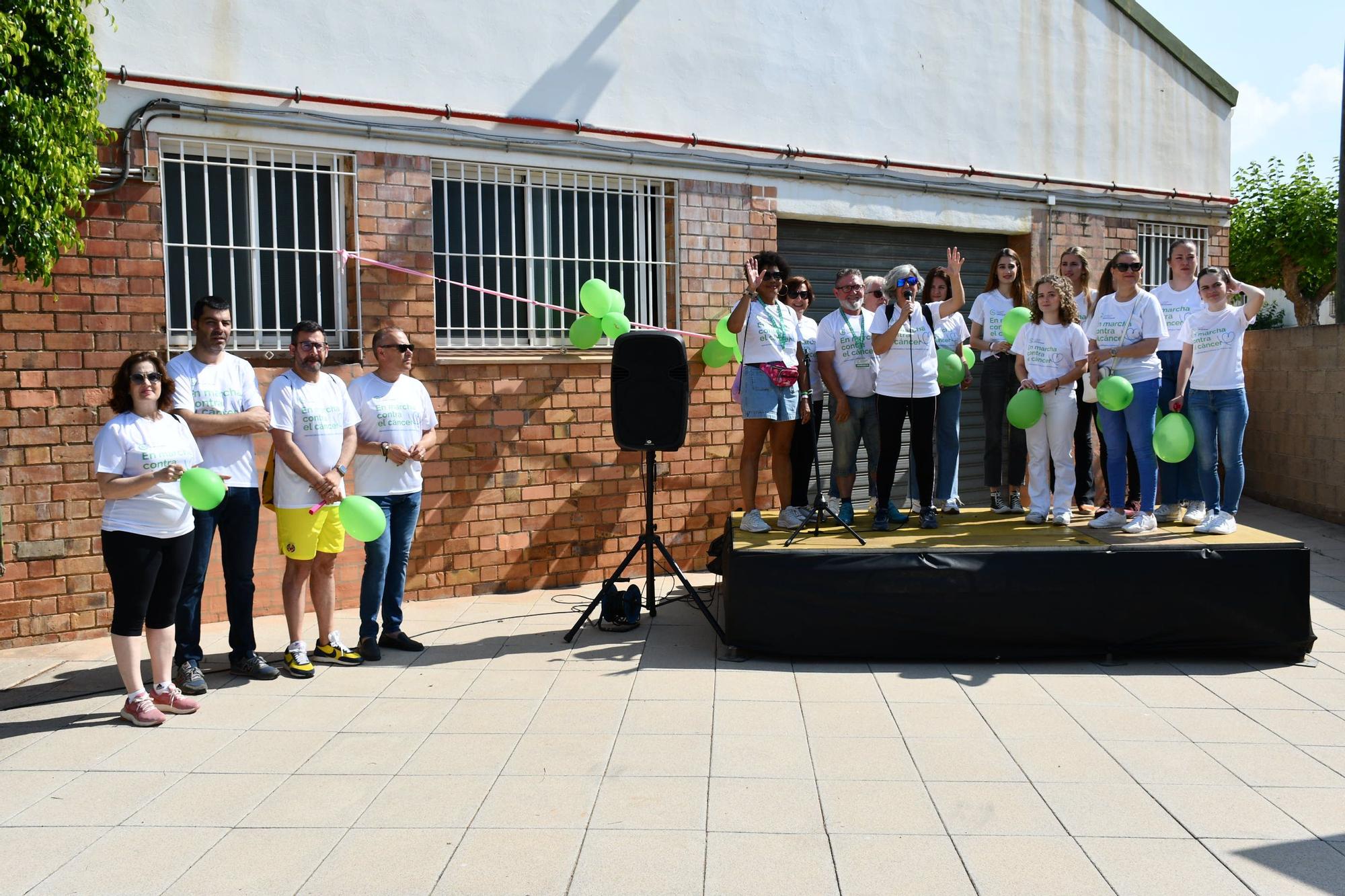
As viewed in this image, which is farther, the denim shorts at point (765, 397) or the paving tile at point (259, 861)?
the denim shorts at point (765, 397)

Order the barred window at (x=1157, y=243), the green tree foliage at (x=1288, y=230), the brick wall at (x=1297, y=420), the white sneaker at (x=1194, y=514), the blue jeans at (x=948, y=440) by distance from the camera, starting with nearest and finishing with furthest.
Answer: the white sneaker at (x=1194, y=514), the blue jeans at (x=948, y=440), the brick wall at (x=1297, y=420), the barred window at (x=1157, y=243), the green tree foliage at (x=1288, y=230)

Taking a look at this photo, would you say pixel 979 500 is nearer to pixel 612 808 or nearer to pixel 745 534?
pixel 745 534

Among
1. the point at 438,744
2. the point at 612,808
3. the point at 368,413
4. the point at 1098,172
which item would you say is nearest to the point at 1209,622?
the point at 612,808

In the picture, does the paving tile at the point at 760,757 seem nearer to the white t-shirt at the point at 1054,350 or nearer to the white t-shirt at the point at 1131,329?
the white t-shirt at the point at 1054,350

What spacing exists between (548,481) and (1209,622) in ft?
14.5

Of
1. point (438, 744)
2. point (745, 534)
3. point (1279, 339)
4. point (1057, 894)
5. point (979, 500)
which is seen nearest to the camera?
point (1057, 894)

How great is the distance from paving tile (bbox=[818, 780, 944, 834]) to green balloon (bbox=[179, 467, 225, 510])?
9.87 ft

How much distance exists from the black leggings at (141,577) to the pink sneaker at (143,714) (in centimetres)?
31

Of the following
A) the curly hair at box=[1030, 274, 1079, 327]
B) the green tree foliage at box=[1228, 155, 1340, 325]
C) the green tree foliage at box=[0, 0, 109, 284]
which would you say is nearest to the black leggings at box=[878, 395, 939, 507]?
the curly hair at box=[1030, 274, 1079, 327]

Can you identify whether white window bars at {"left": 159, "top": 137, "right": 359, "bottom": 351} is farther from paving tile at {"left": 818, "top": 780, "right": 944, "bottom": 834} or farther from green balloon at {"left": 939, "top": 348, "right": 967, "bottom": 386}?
paving tile at {"left": 818, "top": 780, "right": 944, "bottom": 834}

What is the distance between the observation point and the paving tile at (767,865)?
335 cm

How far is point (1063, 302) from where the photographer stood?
6766mm

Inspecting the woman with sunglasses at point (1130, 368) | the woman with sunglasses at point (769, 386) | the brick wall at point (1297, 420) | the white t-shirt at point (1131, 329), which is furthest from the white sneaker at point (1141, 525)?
the brick wall at point (1297, 420)

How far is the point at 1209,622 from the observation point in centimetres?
586
